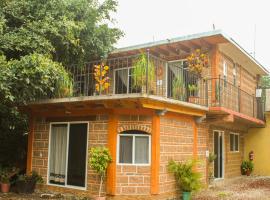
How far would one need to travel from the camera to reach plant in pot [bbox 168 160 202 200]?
11.1 metres

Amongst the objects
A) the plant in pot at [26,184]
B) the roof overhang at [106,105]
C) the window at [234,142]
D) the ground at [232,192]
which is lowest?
the ground at [232,192]

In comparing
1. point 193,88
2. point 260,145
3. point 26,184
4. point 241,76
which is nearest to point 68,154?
point 26,184

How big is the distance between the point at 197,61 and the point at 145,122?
3984mm

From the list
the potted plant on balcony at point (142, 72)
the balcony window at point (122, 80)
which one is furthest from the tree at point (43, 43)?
the potted plant on balcony at point (142, 72)

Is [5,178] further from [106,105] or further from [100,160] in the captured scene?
[106,105]

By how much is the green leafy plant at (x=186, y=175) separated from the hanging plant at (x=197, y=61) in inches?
149

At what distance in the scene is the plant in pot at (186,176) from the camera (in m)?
11.1

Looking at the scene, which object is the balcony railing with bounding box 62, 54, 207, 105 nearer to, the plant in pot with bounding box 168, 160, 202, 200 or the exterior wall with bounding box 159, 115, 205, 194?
the exterior wall with bounding box 159, 115, 205, 194

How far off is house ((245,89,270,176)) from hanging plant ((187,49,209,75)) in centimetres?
660

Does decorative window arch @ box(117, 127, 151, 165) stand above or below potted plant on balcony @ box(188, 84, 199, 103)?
below

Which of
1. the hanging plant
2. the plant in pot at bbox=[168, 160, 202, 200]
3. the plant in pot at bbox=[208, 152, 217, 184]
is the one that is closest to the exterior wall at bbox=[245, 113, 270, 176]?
the plant in pot at bbox=[208, 152, 217, 184]

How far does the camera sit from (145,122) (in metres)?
10.8

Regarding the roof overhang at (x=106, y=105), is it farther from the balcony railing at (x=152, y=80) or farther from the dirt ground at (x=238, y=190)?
the dirt ground at (x=238, y=190)

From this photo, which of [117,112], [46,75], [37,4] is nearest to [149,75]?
[117,112]
